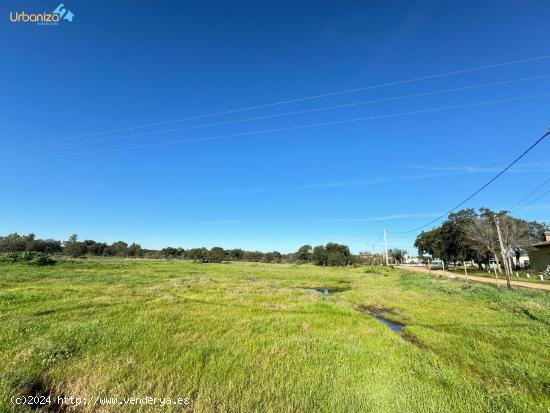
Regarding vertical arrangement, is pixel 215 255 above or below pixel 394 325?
above

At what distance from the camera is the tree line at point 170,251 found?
98.9 meters

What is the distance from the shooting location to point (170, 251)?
13375cm

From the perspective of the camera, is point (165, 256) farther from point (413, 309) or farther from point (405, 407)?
point (405, 407)

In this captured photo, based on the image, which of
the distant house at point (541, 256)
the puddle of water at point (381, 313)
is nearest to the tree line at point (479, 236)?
the distant house at point (541, 256)

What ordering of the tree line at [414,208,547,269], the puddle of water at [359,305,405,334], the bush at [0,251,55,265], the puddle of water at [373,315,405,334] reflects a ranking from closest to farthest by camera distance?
the puddle of water at [373,315,405,334]
the puddle of water at [359,305,405,334]
the bush at [0,251,55,265]
the tree line at [414,208,547,269]

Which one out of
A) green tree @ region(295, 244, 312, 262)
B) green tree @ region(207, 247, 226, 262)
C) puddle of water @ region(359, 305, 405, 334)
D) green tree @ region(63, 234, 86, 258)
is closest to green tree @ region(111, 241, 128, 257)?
green tree @ region(63, 234, 86, 258)

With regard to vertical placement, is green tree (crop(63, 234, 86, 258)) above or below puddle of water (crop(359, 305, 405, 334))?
above

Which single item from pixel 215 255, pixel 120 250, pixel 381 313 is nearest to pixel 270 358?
pixel 381 313

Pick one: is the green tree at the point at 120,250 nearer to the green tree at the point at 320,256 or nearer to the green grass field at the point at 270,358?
the green tree at the point at 320,256

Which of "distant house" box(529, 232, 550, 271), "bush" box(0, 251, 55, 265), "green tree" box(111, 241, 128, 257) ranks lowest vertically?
"bush" box(0, 251, 55, 265)

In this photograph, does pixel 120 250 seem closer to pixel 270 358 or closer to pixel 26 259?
pixel 26 259

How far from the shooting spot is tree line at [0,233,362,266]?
9888cm

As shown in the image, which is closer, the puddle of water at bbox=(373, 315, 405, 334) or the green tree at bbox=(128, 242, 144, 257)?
the puddle of water at bbox=(373, 315, 405, 334)

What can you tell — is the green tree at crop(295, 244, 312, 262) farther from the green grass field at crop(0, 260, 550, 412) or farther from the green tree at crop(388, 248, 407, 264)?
the green grass field at crop(0, 260, 550, 412)
